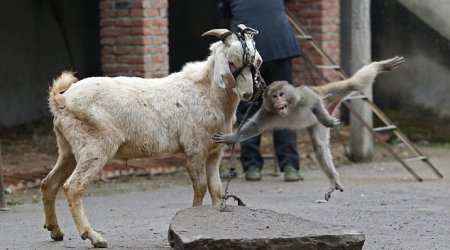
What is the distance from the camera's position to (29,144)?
14.8m

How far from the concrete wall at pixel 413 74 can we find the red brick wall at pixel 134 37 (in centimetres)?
482

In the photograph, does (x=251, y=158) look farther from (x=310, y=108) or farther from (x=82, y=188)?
(x=82, y=188)

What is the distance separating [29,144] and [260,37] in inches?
164

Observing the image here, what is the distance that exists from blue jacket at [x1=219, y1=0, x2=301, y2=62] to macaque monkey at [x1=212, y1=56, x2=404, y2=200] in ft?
6.27

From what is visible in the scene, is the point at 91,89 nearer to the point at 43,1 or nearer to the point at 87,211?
the point at 87,211

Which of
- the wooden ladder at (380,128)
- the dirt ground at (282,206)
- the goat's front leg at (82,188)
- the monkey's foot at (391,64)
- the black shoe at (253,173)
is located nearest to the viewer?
the goat's front leg at (82,188)

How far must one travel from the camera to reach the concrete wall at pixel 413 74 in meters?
16.8

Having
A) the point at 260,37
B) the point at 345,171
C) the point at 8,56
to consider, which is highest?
the point at 260,37

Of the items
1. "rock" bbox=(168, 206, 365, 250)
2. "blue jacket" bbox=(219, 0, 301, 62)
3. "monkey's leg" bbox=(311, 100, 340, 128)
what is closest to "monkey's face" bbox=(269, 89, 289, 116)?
"monkey's leg" bbox=(311, 100, 340, 128)

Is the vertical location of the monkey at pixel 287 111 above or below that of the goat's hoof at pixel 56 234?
above

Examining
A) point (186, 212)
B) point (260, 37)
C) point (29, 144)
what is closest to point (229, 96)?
point (186, 212)

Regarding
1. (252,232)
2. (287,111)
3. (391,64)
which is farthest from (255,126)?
(252,232)

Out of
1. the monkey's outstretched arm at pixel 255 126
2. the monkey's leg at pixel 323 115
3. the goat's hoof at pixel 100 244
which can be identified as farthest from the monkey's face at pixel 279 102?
the goat's hoof at pixel 100 244

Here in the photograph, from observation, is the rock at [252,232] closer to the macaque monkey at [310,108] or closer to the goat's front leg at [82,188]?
the goat's front leg at [82,188]
